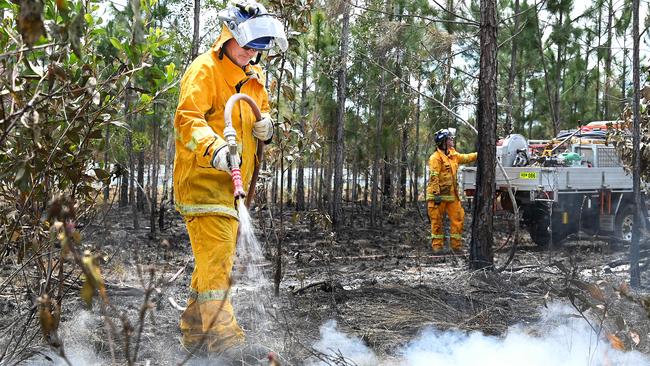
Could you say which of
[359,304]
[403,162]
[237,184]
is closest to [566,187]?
[359,304]

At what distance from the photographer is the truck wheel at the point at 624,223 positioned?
1034 centimetres

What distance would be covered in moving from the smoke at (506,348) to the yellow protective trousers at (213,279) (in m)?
0.53

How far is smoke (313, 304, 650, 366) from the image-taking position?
11.3 ft

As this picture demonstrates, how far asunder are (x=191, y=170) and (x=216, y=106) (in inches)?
15.3

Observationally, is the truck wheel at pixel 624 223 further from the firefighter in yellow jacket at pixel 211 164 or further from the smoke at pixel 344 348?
the firefighter in yellow jacket at pixel 211 164

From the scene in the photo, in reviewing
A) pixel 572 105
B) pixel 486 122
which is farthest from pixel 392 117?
pixel 486 122

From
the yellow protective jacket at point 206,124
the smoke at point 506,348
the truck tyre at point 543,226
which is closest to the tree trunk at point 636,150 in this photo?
the smoke at point 506,348

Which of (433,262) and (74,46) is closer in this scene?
(74,46)

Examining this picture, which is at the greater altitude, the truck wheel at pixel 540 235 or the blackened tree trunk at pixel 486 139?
the blackened tree trunk at pixel 486 139

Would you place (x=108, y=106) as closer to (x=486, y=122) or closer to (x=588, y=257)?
(x=486, y=122)

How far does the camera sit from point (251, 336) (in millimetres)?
3920

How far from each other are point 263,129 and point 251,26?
0.60 metres

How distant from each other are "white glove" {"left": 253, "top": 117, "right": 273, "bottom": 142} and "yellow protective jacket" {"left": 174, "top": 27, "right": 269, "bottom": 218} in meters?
0.05

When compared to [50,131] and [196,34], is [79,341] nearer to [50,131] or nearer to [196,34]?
[50,131]
